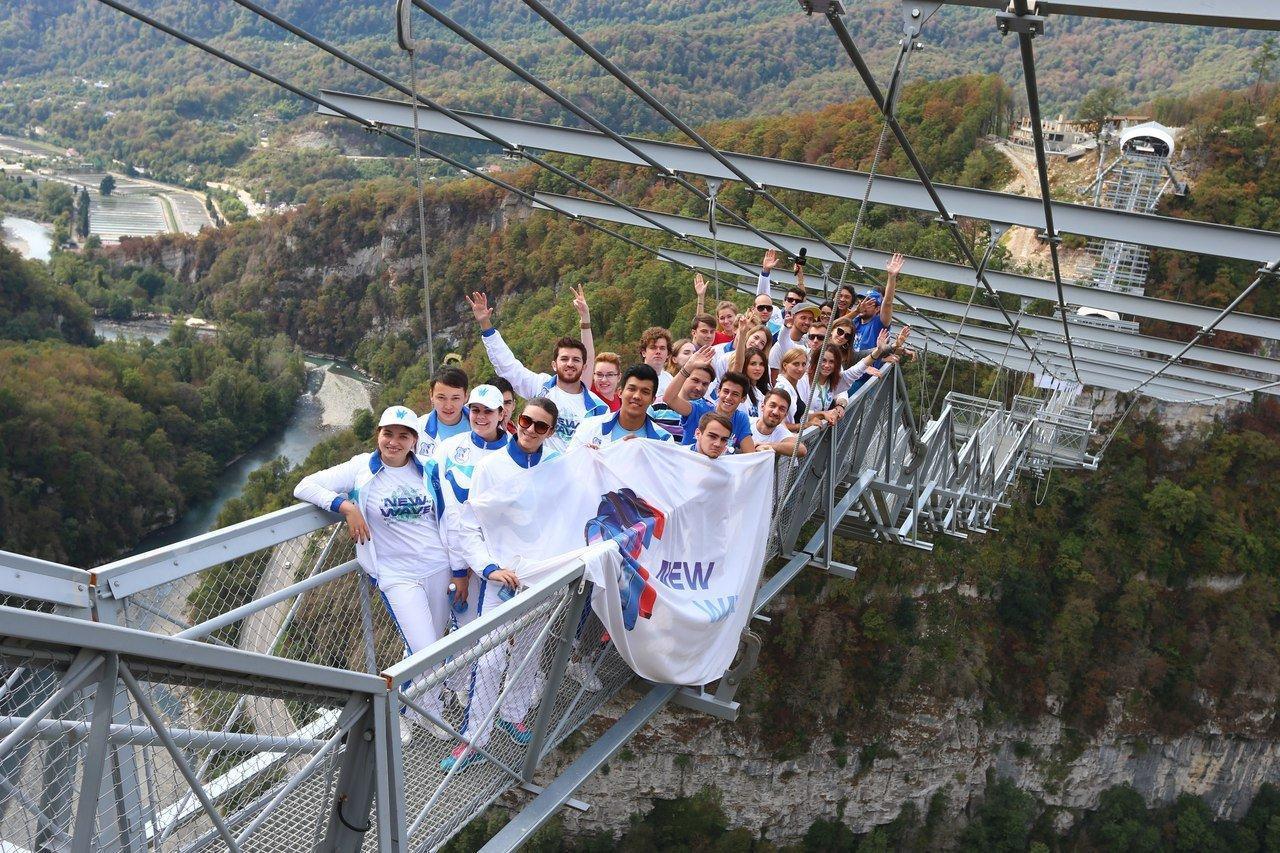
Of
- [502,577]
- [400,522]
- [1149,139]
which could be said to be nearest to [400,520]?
[400,522]

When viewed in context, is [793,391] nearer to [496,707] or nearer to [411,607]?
[411,607]

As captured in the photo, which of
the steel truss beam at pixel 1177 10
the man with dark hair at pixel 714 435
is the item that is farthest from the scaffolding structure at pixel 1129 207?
the steel truss beam at pixel 1177 10

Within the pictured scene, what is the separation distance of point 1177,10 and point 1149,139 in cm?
3848

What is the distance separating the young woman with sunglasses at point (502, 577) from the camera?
14.1 ft

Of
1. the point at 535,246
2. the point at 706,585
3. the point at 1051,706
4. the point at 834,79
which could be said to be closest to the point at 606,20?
the point at 834,79

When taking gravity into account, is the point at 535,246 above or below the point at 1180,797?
above

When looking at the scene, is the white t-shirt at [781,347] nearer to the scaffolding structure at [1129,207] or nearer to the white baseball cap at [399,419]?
the white baseball cap at [399,419]

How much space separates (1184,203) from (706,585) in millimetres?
57713

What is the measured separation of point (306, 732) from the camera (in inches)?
152

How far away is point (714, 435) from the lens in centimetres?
523

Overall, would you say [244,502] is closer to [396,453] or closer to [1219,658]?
[1219,658]

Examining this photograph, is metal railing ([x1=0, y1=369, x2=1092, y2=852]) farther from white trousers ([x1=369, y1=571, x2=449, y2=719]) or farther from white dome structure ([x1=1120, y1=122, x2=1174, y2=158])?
white dome structure ([x1=1120, y1=122, x2=1174, y2=158])

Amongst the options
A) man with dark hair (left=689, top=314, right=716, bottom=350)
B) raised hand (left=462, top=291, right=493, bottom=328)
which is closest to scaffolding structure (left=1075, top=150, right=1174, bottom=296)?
man with dark hair (left=689, top=314, right=716, bottom=350)

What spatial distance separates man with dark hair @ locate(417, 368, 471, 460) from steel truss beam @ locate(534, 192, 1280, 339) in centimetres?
615
